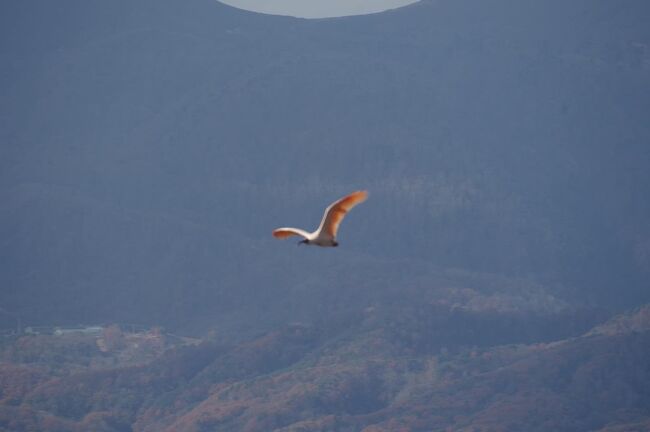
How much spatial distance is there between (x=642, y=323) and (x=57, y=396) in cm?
7668

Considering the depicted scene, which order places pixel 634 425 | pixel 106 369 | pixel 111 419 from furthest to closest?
pixel 106 369, pixel 111 419, pixel 634 425

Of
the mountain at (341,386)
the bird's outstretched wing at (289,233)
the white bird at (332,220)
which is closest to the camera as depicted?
the white bird at (332,220)

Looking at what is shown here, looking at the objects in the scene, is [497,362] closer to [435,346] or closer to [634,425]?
[435,346]

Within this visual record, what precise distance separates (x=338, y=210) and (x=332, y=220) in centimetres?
47

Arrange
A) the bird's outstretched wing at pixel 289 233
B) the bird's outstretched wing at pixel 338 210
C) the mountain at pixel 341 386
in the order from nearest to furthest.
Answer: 1. the bird's outstretched wing at pixel 338 210
2. the bird's outstretched wing at pixel 289 233
3. the mountain at pixel 341 386

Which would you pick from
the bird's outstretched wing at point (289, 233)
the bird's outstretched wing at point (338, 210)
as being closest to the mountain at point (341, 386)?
the bird's outstretched wing at point (289, 233)

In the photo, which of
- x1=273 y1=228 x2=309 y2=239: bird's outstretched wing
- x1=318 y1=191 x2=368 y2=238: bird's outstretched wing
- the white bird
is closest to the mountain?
x1=273 y1=228 x2=309 y2=239: bird's outstretched wing

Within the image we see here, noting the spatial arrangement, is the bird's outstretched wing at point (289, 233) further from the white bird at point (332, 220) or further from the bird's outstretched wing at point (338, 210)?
the bird's outstretched wing at point (338, 210)

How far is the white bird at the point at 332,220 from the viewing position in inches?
1442

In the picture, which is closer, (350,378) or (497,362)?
(350,378)

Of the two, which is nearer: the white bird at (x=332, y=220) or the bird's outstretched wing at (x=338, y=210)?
the bird's outstretched wing at (x=338, y=210)

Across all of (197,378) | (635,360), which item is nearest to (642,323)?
(635,360)

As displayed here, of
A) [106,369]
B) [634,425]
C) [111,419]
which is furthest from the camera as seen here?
[106,369]

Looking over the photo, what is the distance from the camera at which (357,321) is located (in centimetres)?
19925
